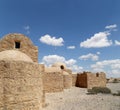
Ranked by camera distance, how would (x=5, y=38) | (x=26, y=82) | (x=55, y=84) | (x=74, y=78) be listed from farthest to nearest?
(x=74, y=78) → (x=55, y=84) → (x=5, y=38) → (x=26, y=82)

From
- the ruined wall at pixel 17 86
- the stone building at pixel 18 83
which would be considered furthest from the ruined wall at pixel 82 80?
the ruined wall at pixel 17 86

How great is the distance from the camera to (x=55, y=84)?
17.8m

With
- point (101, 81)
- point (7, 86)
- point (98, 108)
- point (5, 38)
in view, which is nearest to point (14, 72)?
point (7, 86)

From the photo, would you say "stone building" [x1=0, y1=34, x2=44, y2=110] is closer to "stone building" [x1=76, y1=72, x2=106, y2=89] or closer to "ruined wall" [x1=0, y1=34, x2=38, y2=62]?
"ruined wall" [x1=0, y1=34, x2=38, y2=62]

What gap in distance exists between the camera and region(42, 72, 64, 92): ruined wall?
17500 mm

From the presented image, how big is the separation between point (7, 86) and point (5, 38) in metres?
6.37

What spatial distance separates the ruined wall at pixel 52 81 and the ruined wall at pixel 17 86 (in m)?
9.69

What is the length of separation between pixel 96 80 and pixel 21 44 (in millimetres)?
14084

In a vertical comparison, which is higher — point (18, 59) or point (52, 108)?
point (18, 59)

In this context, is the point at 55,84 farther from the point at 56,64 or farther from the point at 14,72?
the point at 14,72

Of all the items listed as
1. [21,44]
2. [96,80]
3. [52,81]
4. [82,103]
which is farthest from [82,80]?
[21,44]

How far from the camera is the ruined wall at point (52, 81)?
57.4ft

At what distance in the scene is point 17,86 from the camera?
7.12 meters

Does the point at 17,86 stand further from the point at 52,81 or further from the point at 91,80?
the point at 91,80
